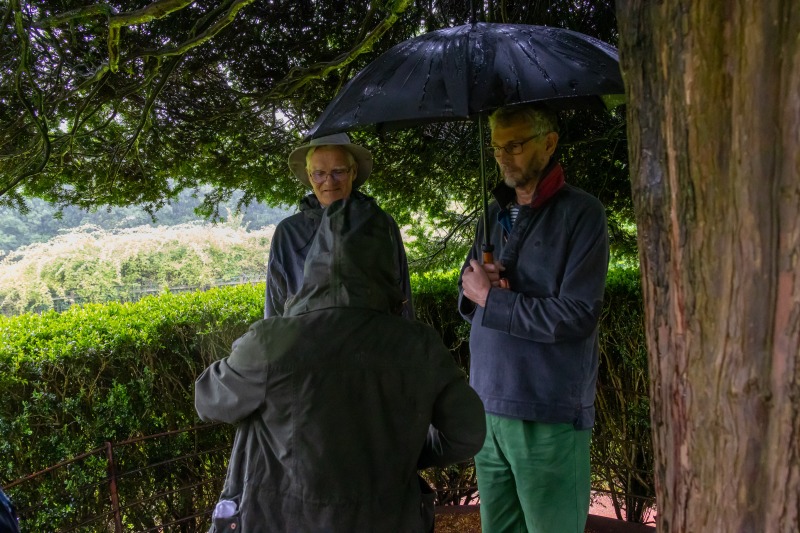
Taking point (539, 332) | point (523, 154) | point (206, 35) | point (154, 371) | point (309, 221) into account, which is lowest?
point (154, 371)

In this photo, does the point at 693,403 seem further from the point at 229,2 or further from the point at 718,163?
the point at 229,2

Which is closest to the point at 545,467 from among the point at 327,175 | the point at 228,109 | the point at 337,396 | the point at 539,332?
the point at 539,332

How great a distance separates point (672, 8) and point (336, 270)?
87 cm

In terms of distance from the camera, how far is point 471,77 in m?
1.92

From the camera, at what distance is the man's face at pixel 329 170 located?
2.55 meters

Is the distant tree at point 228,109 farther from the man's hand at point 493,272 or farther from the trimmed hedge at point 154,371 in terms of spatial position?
the man's hand at point 493,272

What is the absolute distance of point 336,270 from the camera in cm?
152

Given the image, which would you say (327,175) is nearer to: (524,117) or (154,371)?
(524,117)

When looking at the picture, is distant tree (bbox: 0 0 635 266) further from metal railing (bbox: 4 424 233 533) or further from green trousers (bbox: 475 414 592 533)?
green trousers (bbox: 475 414 592 533)

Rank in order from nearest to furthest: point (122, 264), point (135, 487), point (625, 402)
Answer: point (135, 487)
point (625, 402)
point (122, 264)

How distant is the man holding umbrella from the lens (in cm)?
201

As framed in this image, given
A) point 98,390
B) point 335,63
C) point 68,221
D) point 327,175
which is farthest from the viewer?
point 68,221

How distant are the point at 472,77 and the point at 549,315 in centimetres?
74

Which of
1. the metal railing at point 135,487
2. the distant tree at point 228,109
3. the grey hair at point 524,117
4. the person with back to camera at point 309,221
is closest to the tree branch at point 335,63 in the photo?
the distant tree at point 228,109
